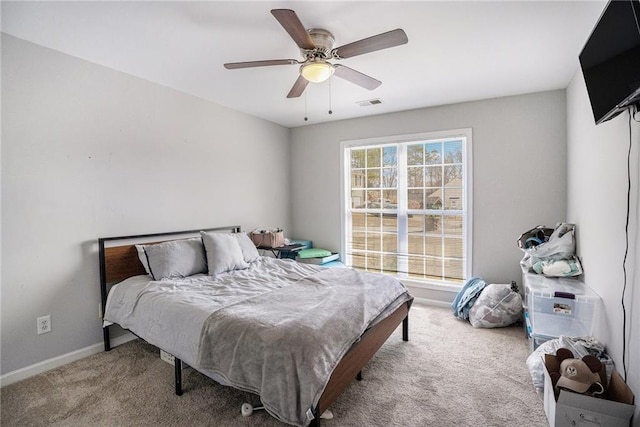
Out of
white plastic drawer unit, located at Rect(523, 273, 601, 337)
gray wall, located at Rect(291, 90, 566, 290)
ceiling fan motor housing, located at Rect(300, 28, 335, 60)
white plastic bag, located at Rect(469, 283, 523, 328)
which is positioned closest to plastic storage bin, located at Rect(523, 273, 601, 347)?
white plastic drawer unit, located at Rect(523, 273, 601, 337)

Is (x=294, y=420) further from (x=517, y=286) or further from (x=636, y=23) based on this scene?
(x=517, y=286)

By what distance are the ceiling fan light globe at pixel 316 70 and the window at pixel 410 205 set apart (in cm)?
218

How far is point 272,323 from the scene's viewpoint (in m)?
1.72

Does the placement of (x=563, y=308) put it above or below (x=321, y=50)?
below

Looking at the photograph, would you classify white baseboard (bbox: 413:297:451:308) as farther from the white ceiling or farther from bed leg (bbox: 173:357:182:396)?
bed leg (bbox: 173:357:182:396)

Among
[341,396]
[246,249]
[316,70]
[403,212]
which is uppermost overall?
[316,70]

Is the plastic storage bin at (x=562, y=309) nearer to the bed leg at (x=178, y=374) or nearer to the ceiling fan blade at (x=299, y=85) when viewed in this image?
the ceiling fan blade at (x=299, y=85)

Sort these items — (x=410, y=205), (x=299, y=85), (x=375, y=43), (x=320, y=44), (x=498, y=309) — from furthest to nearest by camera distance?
(x=410, y=205)
(x=498, y=309)
(x=299, y=85)
(x=320, y=44)
(x=375, y=43)

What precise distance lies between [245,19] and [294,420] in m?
2.40

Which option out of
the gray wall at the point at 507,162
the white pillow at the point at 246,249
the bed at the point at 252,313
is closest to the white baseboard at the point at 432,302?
the gray wall at the point at 507,162

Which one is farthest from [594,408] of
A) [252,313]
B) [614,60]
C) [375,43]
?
[375,43]

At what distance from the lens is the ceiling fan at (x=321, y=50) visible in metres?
1.73

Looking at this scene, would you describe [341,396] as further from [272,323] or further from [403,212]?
[403,212]

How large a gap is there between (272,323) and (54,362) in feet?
6.84
